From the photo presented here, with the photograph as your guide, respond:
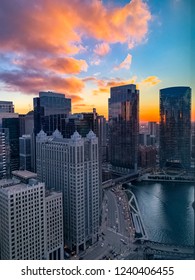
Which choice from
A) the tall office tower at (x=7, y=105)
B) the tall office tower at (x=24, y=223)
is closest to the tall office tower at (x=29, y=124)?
the tall office tower at (x=7, y=105)

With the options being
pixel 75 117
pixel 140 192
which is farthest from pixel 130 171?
pixel 75 117

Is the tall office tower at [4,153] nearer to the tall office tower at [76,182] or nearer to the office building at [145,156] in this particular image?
the tall office tower at [76,182]

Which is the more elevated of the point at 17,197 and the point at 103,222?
the point at 17,197

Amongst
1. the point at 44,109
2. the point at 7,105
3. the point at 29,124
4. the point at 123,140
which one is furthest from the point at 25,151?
the point at 123,140

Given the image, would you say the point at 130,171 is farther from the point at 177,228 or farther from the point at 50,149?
the point at 50,149

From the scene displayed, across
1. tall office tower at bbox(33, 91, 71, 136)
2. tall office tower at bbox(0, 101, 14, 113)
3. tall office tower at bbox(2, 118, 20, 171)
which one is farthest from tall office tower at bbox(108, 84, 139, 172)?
tall office tower at bbox(0, 101, 14, 113)
